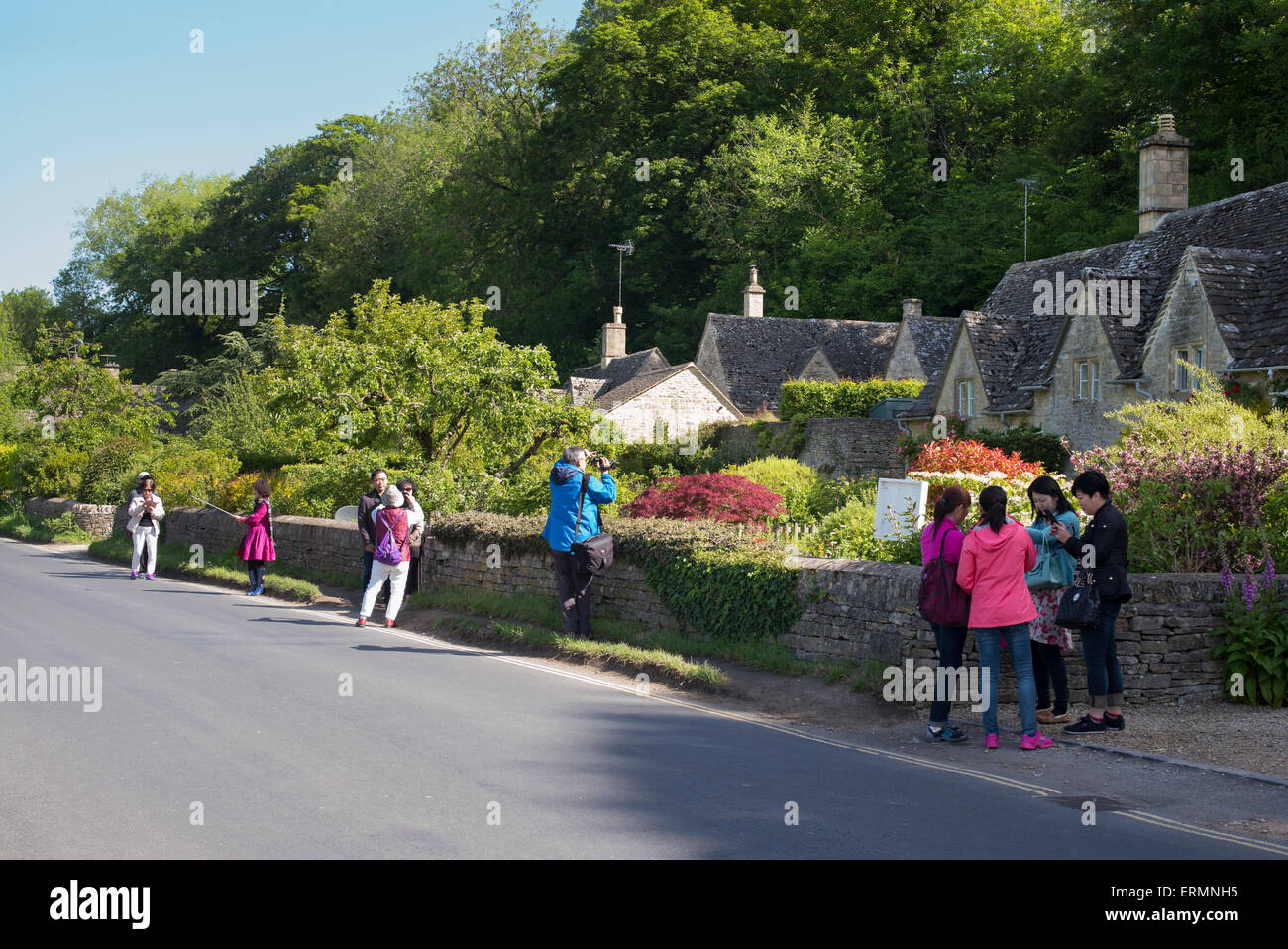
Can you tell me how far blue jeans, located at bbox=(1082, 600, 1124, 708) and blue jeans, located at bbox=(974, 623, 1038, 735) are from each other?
552 mm

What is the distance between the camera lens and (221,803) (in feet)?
21.4

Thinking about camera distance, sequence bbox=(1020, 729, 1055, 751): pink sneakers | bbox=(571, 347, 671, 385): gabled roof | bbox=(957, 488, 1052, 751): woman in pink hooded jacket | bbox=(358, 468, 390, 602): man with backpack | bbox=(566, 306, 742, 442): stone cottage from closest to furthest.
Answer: bbox=(1020, 729, 1055, 751): pink sneakers
bbox=(957, 488, 1052, 751): woman in pink hooded jacket
bbox=(358, 468, 390, 602): man with backpack
bbox=(566, 306, 742, 442): stone cottage
bbox=(571, 347, 671, 385): gabled roof

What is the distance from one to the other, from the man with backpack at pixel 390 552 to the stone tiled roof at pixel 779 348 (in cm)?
3767

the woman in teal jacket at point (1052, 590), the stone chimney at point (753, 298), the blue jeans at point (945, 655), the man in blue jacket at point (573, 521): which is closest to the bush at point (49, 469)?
the man in blue jacket at point (573, 521)

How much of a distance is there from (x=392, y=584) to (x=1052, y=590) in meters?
9.16

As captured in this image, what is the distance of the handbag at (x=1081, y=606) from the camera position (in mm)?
9016

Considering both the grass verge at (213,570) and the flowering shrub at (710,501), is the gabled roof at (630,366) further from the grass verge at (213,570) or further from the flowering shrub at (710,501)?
the flowering shrub at (710,501)

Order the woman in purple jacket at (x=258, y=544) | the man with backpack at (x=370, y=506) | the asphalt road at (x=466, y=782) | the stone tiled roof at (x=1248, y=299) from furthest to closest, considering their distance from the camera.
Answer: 1. the stone tiled roof at (x=1248, y=299)
2. the woman in purple jacket at (x=258, y=544)
3. the man with backpack at (x=370, y=506)
4. the asphalt road at (x=466, y=782)

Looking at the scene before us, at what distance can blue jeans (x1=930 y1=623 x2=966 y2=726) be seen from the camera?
9047 millimetres

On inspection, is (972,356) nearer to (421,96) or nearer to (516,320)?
(516,320)

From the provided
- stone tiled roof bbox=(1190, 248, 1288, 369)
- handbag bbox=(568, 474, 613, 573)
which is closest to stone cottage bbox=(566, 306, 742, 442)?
stone tiled roof bbox=(1190, 248, 1288, 369)

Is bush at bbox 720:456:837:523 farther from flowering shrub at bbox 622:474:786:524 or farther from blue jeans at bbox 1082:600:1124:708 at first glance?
blue jeans at bbox 1082:600:1124:708

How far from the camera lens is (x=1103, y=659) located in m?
9.20

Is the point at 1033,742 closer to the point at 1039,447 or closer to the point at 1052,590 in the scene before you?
the point at 1052,590
